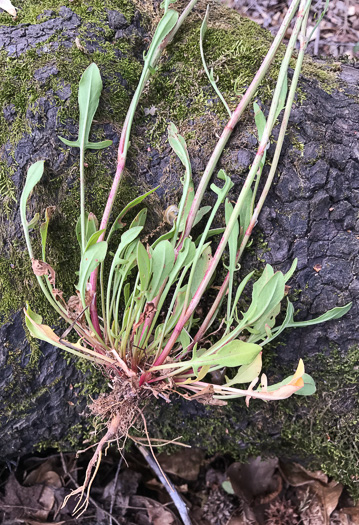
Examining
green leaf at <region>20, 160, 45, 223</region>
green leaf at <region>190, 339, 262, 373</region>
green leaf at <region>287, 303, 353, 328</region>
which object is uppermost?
green leaf at <region>20, 160, 45, 223</region>

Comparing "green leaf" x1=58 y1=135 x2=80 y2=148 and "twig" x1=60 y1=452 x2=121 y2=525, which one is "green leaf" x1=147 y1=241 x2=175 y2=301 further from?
"twig" x1=60 y1=452 x2=121 y2=525

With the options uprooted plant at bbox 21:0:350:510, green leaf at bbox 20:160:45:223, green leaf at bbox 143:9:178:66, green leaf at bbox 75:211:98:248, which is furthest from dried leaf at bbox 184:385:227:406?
green leaf at bbox 143:9:178:66

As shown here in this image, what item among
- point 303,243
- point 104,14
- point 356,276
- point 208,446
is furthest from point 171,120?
point 208,446

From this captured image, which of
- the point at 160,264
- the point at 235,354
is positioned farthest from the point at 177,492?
the point at 160,264

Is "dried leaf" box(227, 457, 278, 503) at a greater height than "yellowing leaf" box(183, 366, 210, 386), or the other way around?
"yellowing leaf" box(183, 366, 210, 386)

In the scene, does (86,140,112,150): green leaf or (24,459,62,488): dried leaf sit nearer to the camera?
(86,140,112,150): green leaf

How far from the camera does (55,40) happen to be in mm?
1201

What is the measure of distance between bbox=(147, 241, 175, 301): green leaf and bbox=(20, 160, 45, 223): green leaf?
0.35 meters

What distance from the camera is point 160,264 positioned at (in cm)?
99

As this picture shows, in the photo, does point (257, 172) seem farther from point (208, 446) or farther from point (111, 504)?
point (111, 504)

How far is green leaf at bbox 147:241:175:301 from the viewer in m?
0.96

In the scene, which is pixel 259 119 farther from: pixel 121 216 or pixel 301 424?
pixel 301 424

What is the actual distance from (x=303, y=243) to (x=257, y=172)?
8.8 inches

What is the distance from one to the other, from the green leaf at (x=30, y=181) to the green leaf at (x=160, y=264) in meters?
0.35
